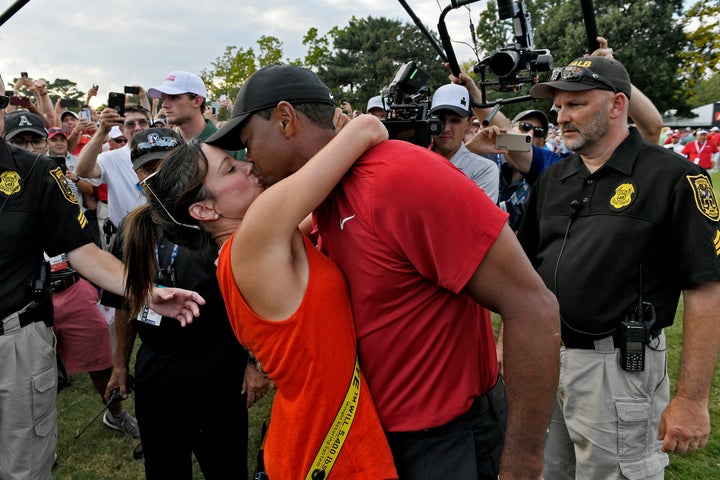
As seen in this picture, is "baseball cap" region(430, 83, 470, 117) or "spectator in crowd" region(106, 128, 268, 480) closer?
"spectator in crowd" region(106, 128, 268, 480)

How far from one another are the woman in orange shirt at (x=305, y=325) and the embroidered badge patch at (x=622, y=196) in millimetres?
1491

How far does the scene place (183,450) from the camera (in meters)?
2.74

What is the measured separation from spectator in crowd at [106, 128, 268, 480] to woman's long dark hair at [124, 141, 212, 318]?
0.26 meters

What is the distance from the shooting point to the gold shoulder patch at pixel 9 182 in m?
2.64

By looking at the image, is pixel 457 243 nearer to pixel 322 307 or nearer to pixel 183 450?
pixel 322 307

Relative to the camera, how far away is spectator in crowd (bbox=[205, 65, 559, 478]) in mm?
1258

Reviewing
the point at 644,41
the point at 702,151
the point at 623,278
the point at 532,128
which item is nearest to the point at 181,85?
the point at 532,128

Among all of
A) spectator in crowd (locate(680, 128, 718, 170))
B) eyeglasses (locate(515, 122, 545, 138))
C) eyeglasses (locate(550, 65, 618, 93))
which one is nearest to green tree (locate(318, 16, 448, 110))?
spectator in crowd (locate(680, 128, 718, 170))

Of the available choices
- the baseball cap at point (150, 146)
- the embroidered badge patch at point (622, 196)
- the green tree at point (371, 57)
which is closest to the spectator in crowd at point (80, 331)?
the baseball cap at point (150, 146)

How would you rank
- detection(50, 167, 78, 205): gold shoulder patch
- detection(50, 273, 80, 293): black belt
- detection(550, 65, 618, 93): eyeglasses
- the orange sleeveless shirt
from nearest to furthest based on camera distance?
the orange sleeveless shirt < detection(550, 65, 618, 93): eyeglasses < detection(50, 167, 78, 205): gold shoulder patch < detection(50, 273, 80, 293): black belt

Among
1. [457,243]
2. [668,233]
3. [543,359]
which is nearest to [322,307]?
[457,243]

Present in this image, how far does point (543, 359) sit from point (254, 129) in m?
1.04

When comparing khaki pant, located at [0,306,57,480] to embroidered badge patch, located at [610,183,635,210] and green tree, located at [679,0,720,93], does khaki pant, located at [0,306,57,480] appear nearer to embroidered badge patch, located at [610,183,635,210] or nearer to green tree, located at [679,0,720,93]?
embroidered badge patch, located at [610,183,635,210]

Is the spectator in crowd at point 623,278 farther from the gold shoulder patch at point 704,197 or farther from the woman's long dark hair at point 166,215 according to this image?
the woman's long dark hair at point 166,215
